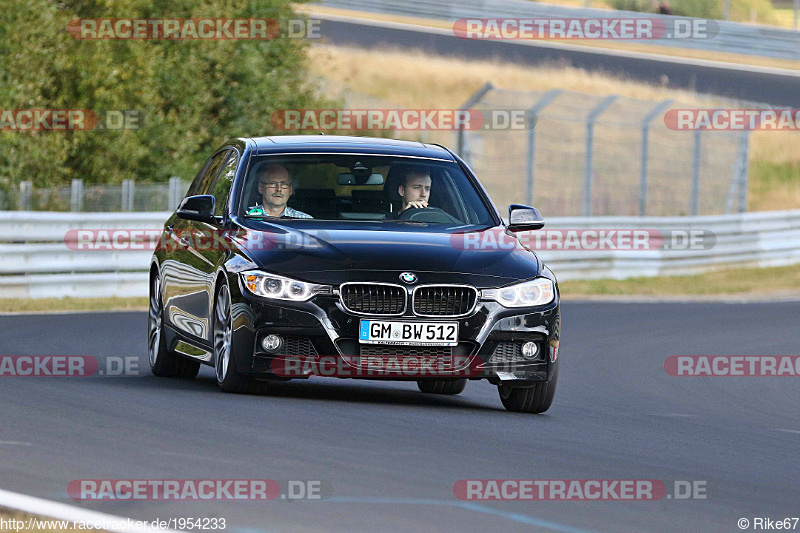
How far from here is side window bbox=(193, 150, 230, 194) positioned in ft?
38.9

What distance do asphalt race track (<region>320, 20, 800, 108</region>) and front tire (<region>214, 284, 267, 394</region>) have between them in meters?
34.2

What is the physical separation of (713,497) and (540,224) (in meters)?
4.05

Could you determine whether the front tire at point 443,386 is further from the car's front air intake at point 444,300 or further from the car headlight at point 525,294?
the car's front air intake at point 444,300

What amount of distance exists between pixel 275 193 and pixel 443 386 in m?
1.94

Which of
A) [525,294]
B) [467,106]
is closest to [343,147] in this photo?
[525,294]

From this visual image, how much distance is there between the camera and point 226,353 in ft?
32.9

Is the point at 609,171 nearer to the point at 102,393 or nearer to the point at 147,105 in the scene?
the point at 147,105

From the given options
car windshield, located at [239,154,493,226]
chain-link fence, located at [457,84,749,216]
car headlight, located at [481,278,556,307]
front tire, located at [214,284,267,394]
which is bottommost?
chain-link fence, located at [457,84,749,216]

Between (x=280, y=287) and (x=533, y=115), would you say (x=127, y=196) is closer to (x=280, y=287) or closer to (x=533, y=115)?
(x=533, y=115)

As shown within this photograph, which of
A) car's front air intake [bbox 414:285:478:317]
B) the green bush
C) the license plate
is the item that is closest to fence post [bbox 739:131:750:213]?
the green bush

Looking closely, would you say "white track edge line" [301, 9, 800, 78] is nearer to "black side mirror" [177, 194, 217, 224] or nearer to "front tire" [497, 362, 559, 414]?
"black side mirror" [177, 194, 217, 224]

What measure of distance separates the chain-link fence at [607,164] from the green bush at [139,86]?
4189 mm

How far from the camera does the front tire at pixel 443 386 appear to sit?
1162 cm

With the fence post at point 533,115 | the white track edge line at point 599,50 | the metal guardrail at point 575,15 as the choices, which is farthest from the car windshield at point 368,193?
the metal guardrail at point 575,15
